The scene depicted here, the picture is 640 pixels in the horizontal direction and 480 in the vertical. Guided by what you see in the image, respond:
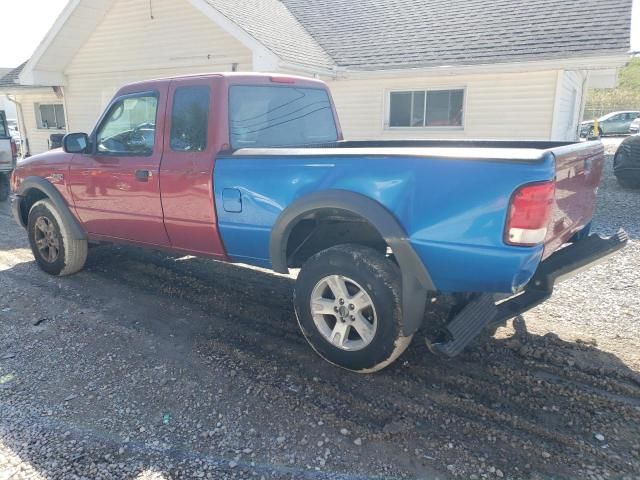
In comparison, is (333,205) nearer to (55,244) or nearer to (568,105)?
(55,244)

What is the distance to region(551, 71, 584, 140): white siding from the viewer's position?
10111mm

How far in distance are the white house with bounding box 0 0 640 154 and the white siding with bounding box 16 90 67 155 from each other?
10.4 feet

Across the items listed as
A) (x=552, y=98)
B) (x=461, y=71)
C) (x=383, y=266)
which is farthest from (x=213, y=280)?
(x=552, y=98)

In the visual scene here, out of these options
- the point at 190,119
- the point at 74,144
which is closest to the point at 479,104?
the point at 190,119

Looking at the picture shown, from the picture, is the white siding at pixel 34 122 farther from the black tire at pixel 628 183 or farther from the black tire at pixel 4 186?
the black tire at pixel 628 183

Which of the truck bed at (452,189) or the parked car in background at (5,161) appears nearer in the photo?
the truck bed at (452,189)

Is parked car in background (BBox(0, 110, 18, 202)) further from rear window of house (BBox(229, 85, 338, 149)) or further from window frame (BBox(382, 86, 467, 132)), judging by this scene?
rear window of house (BBox(229, 85, 338, 149))

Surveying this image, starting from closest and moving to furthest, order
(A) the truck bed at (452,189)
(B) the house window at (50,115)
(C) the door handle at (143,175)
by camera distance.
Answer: (A) the truck bed at (452,189) → (C) the door handle at (143,175) → (B) the house window at (50,115)

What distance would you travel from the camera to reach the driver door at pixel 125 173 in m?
4.29

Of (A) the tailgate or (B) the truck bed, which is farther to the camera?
(A) the tailgate

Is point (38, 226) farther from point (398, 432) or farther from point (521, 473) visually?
point (521, 473)

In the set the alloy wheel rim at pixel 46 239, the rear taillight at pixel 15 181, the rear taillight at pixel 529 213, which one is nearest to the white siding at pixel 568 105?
the rear taillight at pixel 529 213

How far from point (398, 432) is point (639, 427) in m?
1.38

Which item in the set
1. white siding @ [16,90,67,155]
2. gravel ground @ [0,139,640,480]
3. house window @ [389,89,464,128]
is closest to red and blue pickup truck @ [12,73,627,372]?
gravel ground @ [0,139,640,480]
